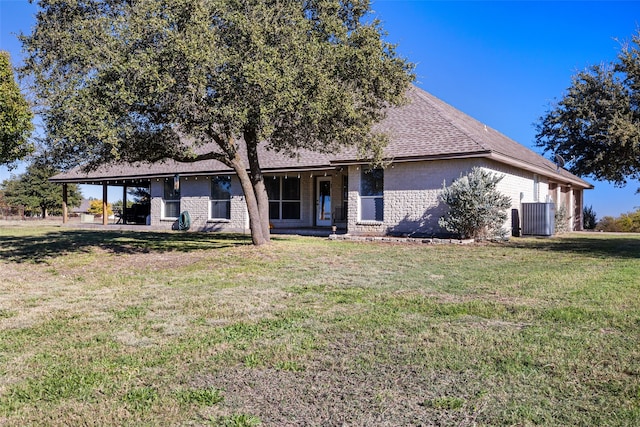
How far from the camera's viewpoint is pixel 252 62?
29.8ft

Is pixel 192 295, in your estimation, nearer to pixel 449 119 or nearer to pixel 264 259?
pixel 264 259

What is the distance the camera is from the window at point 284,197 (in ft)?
71.3

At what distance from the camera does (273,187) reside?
71.4 ft

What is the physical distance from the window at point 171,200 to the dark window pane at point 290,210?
17.4ft

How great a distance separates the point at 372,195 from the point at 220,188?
7712 millimetres

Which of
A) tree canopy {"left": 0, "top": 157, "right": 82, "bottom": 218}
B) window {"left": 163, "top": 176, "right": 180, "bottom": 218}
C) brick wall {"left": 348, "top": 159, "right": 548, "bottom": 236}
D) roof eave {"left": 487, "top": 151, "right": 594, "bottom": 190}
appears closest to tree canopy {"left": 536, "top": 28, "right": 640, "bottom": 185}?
roof eave {"left": 487, "top": 151, "right": 594, "bottom": 190}

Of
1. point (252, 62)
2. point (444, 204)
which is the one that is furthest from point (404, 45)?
point (444, 204)

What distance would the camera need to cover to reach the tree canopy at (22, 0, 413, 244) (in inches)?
348

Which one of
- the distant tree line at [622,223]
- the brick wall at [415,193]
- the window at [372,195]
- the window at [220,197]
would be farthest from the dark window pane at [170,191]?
the distant tree line at [622,223]

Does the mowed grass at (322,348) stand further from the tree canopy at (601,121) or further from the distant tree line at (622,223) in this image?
the distant tree line at (622,223)

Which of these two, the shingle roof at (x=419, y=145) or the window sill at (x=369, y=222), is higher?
the shingle roof at (x=419, y=145)

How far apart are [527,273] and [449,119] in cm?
969

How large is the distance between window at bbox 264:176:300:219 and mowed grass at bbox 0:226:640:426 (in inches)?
521

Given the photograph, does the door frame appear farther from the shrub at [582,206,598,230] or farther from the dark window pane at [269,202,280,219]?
the shrub at [582,206,598,230]
